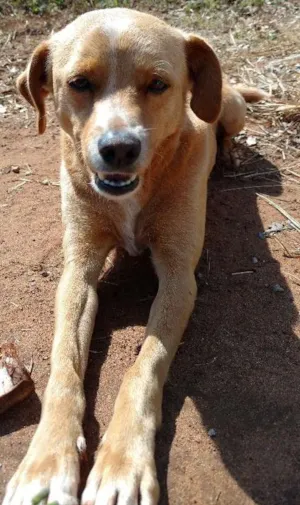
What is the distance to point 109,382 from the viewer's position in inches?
115

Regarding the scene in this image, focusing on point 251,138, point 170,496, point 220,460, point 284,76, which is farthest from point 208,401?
point 284,76

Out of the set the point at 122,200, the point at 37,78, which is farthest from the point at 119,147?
the point at 37,78

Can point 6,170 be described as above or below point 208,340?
below

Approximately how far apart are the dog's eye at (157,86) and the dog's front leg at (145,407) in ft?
2.70

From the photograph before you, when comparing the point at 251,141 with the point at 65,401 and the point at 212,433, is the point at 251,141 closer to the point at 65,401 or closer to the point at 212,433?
the point at 212,433

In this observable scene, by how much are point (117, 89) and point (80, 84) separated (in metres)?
0.20

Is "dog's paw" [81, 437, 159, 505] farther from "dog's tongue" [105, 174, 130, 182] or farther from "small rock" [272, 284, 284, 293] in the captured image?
"small rock" [272, 284, 284, 293]

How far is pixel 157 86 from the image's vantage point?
2.99 metres

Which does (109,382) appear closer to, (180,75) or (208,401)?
(208,401)

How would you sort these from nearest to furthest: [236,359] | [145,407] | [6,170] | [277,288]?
[145,407] → [236,359] → [277,288] → [6,170]

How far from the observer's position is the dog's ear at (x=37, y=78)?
10.8ft

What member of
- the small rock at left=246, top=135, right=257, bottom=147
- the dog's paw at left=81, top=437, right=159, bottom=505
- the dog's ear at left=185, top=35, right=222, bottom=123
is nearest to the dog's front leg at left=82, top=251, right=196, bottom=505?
the dog's paw at left=81, top=437, right=159, bottom=505

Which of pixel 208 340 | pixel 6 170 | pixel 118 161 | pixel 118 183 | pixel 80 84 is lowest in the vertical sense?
pixel 6 170

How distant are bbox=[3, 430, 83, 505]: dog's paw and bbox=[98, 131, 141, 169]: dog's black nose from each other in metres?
1.18
